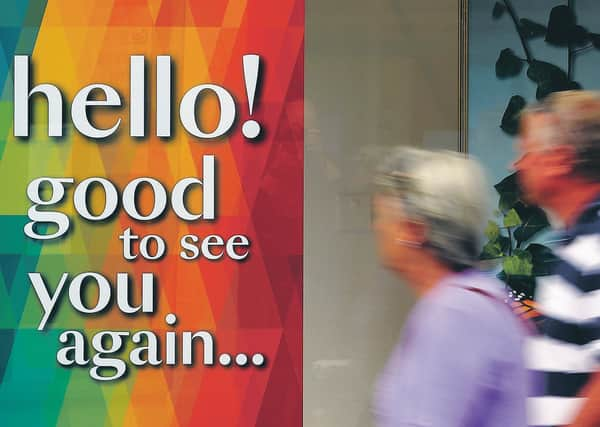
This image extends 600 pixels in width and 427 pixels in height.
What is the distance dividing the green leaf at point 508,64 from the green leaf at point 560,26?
158mm

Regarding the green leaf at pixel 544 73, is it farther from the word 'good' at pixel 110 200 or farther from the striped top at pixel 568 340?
the striped top at pixel 568 340

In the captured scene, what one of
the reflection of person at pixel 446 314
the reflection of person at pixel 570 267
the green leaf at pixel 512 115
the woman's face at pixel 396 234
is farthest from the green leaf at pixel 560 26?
the woman's face at pixel 396 234

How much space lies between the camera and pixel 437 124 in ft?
11.8

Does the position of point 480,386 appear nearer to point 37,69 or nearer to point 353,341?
point 353,341

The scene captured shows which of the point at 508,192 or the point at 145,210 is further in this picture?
the point at 508,192

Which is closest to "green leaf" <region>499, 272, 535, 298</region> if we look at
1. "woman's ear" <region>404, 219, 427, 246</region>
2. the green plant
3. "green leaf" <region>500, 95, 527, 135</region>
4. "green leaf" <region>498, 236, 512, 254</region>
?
the green plant

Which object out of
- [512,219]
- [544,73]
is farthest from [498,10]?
[512,219]

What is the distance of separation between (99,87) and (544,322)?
2.06 meters

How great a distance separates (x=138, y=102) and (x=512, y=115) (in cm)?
151

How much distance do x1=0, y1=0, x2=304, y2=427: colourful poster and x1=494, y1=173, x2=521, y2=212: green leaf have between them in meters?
0.88

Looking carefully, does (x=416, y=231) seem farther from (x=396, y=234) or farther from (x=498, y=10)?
(x=498, y=10)

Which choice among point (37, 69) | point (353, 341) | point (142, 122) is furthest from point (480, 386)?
point (37, 69)

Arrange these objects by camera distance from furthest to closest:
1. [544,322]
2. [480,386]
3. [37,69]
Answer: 1. [37,69]
2. [544,322]
3. [480,386]

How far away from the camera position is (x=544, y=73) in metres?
3.78
